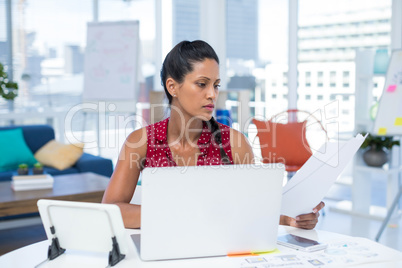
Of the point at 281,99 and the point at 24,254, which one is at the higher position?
the point at 281,99

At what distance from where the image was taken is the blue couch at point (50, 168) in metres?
4.46

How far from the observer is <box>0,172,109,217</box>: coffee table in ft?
10.2

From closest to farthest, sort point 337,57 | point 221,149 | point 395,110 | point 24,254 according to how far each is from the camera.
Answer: point 24,254 < point 221,149 < point 395,110 < point 337,57

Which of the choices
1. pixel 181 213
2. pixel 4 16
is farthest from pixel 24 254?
pixel 4 16

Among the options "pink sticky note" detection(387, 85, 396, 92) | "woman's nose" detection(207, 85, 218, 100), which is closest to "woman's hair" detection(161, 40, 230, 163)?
"woman's nose" detection(207, 85, 218, 100)

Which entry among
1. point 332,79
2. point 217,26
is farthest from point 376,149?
point 217,26

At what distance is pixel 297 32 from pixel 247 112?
36.2 inches

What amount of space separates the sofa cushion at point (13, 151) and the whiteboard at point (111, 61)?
105cm

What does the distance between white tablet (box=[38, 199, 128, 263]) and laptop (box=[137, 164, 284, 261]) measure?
67mm

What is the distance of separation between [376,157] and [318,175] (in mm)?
2833

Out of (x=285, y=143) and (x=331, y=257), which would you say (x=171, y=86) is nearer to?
(x=331, y=257)

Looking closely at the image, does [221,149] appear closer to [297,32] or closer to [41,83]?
[297,32]

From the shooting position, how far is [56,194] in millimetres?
3285

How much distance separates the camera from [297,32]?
16.0 ft
